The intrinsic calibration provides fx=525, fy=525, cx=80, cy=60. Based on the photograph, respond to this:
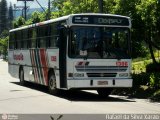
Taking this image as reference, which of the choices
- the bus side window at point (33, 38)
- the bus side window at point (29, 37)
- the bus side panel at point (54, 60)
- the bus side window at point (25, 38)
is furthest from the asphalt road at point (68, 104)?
the bus side window at point (25, 38)

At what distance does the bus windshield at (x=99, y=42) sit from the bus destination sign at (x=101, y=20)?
0.61 ft

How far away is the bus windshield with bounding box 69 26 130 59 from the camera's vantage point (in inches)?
715

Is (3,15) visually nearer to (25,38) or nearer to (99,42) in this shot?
(25,38)

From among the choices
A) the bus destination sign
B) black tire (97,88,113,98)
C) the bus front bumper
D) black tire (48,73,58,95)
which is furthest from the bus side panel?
black tire (97,88,113,98)

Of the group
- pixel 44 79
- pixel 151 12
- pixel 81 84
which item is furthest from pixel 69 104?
pixel 151 12

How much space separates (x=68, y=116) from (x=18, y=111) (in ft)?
5.49

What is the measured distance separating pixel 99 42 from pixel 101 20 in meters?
0.84

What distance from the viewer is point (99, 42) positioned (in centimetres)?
A: 1844

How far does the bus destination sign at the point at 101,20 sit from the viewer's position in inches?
722

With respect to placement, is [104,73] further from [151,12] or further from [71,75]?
[151,12]

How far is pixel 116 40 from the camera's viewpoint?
18.7 metres

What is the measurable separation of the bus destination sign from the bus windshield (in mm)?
185

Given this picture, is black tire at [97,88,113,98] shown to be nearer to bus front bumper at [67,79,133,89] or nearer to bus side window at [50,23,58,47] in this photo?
bus front bumper at [67,79,133,89]

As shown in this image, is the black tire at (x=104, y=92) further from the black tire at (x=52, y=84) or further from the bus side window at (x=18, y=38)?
the bus side window at (x=18, y=38)
